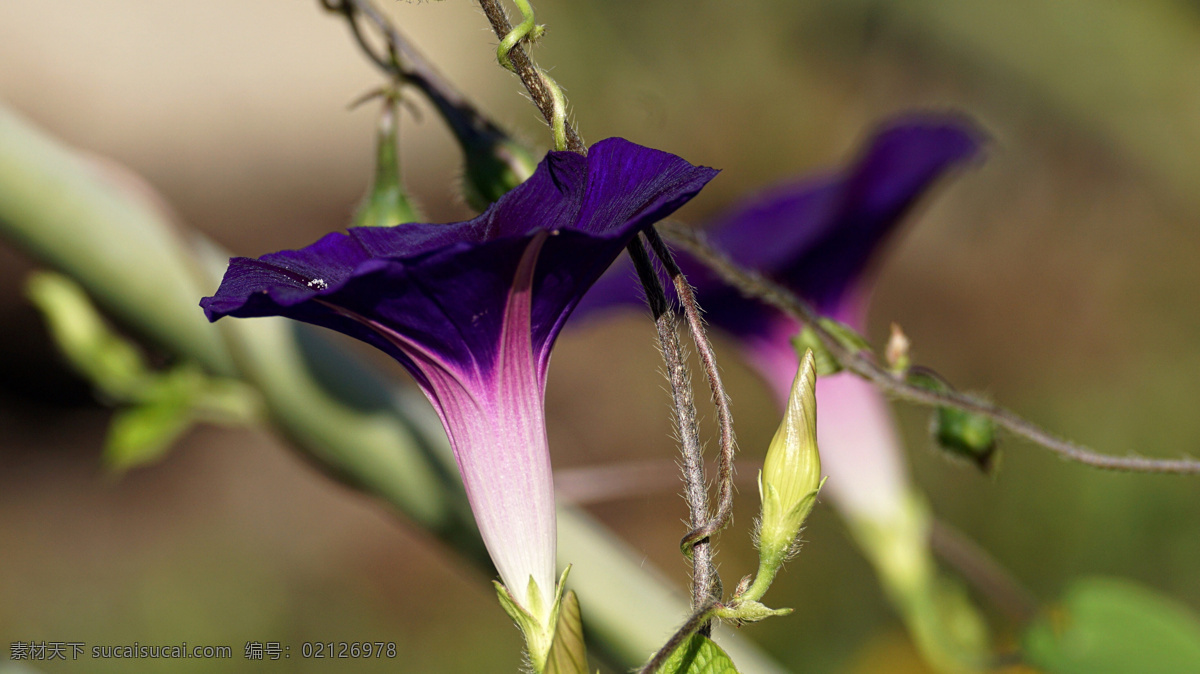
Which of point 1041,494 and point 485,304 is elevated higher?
point 1041,494

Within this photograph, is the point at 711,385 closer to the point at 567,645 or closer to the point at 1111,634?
the point at 567,645

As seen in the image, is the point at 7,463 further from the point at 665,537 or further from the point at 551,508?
the point at 551,508

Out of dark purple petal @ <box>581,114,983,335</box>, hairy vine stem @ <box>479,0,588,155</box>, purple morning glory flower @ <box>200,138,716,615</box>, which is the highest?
dark purple petal @ <box>581,114,983,335</box>

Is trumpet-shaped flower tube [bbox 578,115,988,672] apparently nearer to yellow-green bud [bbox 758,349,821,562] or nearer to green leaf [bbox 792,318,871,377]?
green leaf [bbox 792,318,871,377]

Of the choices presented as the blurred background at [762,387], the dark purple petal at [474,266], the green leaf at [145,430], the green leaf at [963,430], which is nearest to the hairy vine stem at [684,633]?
the dark purple petal at [474,266]

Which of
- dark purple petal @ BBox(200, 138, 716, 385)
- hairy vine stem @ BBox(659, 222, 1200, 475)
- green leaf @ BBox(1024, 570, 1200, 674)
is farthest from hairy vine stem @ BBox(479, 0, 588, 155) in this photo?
green leaf @ BBox(1024, 570, 1200, 674)

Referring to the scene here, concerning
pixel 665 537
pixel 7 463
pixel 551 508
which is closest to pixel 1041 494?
pixel 665 537

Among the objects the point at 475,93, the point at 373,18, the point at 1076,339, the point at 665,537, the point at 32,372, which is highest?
the point at 475,93
